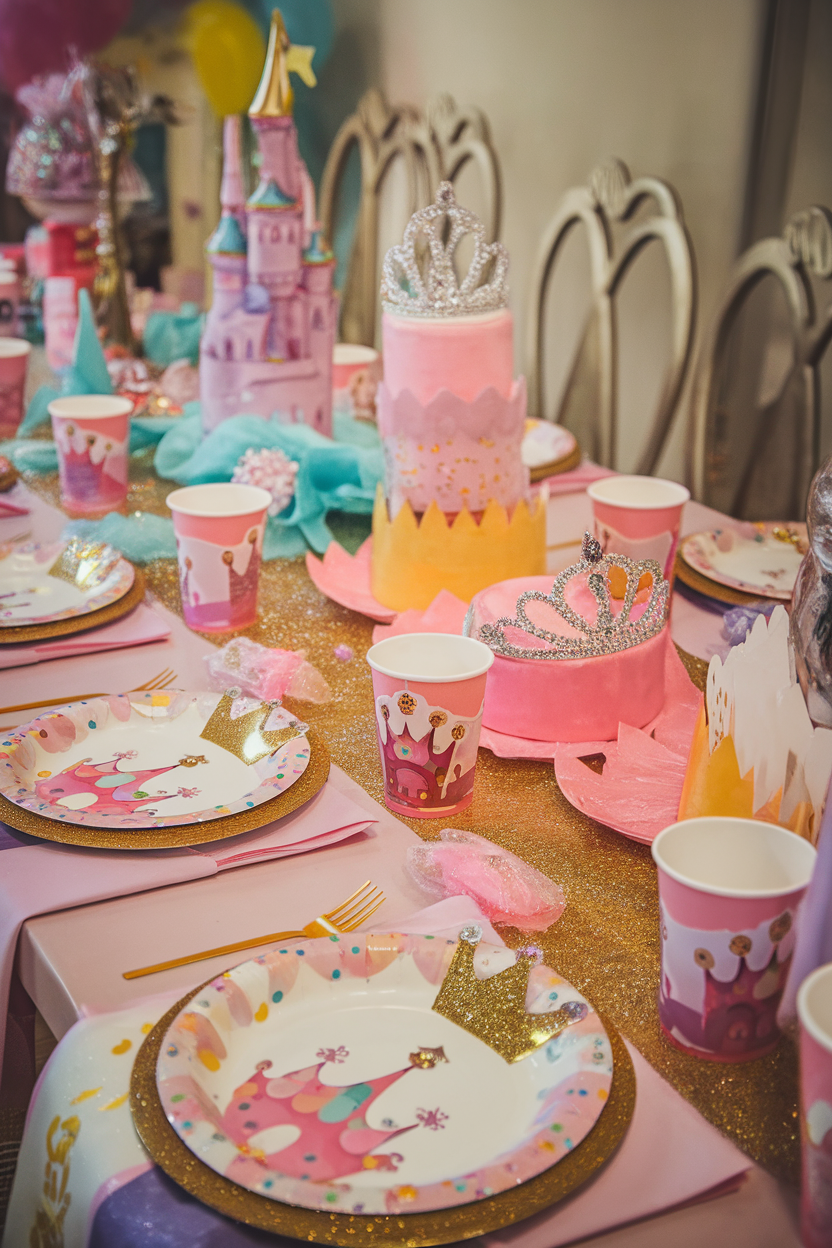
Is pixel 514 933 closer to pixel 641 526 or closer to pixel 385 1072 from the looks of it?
pixel 385 1072

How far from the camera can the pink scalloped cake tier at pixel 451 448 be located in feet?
4.19

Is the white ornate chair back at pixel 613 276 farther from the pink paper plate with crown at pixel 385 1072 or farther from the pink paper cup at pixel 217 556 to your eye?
Result: the pink paper plate with crown at pixel 385 1072

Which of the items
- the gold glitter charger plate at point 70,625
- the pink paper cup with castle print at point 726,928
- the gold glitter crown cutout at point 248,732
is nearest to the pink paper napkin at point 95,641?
the gold glitter charger plate at point 70,625

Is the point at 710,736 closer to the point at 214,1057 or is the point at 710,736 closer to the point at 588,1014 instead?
the point at 588,1014

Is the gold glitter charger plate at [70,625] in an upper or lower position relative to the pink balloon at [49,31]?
lower

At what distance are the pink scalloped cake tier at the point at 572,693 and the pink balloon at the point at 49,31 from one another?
3.67 metres

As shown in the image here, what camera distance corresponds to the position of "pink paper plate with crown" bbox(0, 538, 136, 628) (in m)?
1.28

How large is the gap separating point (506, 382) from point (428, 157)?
2144mm

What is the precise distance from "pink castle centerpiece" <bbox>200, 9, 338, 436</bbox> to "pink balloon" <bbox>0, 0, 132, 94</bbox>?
259cm

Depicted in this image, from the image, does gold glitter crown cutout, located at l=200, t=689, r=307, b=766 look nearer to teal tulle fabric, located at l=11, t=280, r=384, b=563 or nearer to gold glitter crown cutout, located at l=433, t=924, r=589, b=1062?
gold glitter crown cutout, located at l=433, t=924, r=589, b=1062

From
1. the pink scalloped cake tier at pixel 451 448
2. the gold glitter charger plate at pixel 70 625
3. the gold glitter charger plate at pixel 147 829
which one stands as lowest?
the gold glitter charger plate at pixel 147 829

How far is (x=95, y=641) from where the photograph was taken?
1221 mm

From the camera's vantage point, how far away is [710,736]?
2.70 feet

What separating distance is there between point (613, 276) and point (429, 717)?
6.26ft
